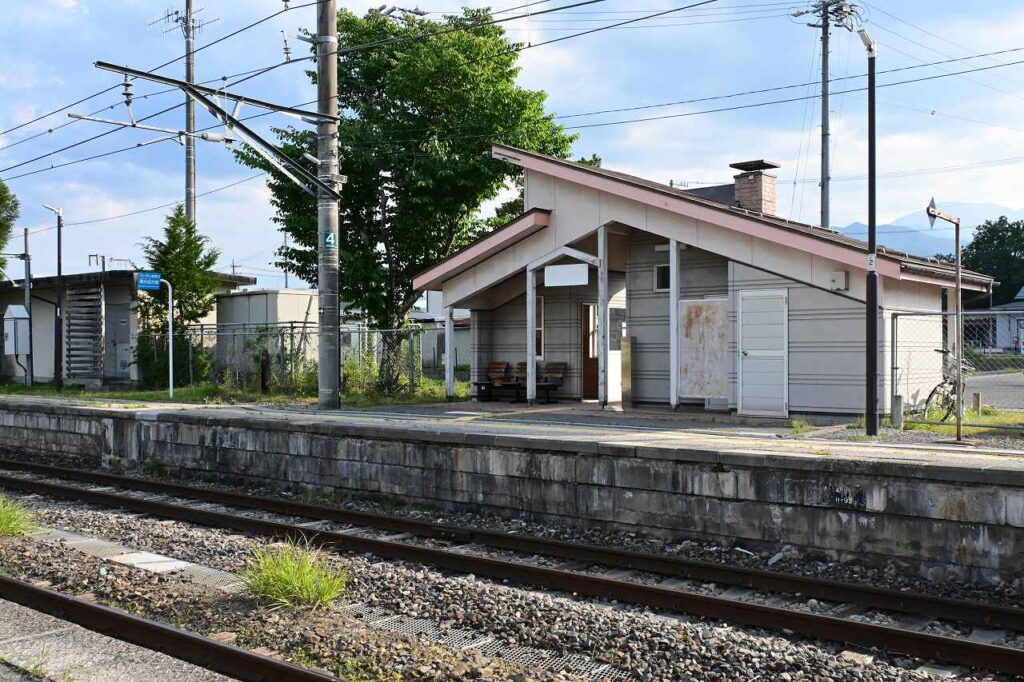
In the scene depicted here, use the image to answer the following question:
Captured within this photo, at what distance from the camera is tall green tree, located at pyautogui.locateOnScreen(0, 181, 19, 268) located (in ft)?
148

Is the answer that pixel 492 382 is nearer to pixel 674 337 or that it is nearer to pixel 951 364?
pixel 674 337

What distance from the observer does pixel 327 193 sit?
19.2 m

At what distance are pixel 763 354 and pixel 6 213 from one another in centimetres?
4218

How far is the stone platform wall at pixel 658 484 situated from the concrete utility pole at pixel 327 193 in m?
3.92

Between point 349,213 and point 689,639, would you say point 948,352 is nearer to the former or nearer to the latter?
point 689,639

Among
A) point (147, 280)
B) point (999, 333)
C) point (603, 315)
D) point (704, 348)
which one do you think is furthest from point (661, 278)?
point (147, 280)

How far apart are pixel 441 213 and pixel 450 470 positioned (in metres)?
15.7

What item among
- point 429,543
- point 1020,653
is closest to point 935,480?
point 1020,653

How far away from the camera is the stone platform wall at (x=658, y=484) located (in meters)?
8.32

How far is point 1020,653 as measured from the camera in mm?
6027

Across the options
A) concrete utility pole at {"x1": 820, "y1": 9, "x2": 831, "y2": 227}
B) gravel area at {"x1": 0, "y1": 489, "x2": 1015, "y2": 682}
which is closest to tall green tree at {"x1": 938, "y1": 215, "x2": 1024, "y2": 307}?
concrete utility pole at {"x1": 820, "y1": 9, "x2": 831, "y2": 227}

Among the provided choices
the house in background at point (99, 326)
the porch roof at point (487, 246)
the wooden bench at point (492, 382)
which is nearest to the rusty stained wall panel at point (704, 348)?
the porch roof at point (487, 246)

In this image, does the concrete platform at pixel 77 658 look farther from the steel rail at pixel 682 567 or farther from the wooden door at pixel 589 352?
the wooden door at pixel 589 352

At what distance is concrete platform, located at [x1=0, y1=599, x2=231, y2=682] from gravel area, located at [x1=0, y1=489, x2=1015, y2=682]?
0.72 m
